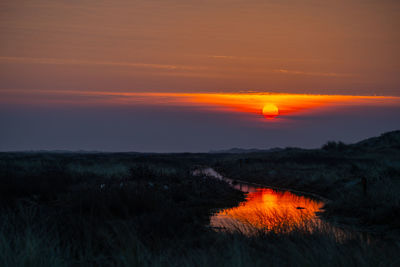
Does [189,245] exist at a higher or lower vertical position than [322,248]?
lower

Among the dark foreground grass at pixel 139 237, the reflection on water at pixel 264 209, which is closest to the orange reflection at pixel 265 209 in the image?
the reflection on water at pixel 264 209

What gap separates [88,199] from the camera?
14766 millimetres

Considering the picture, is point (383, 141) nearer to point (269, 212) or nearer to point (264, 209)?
point (264, 209)

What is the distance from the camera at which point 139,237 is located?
28.9ft

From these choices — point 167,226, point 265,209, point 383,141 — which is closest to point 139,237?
point 167,226

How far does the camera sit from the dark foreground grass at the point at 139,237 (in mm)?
6098

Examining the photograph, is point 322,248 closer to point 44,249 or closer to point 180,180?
point 44,249

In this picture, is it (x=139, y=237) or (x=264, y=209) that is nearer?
(x=139, y=237)

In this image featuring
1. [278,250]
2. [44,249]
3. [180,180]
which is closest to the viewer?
[44,249]

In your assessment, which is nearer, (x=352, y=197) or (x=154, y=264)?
(x=154, y=264)

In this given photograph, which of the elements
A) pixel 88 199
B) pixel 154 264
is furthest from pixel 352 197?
pixel 154 264

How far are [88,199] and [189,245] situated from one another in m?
6.79

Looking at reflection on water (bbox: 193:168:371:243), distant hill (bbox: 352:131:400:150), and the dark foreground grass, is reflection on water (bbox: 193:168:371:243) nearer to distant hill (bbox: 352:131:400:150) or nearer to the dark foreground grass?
the dark foreground grass

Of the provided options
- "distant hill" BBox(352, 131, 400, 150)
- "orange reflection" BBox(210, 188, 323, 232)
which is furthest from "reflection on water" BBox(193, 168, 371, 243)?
"distant hill" BBox(352, 131, 400, 150)
